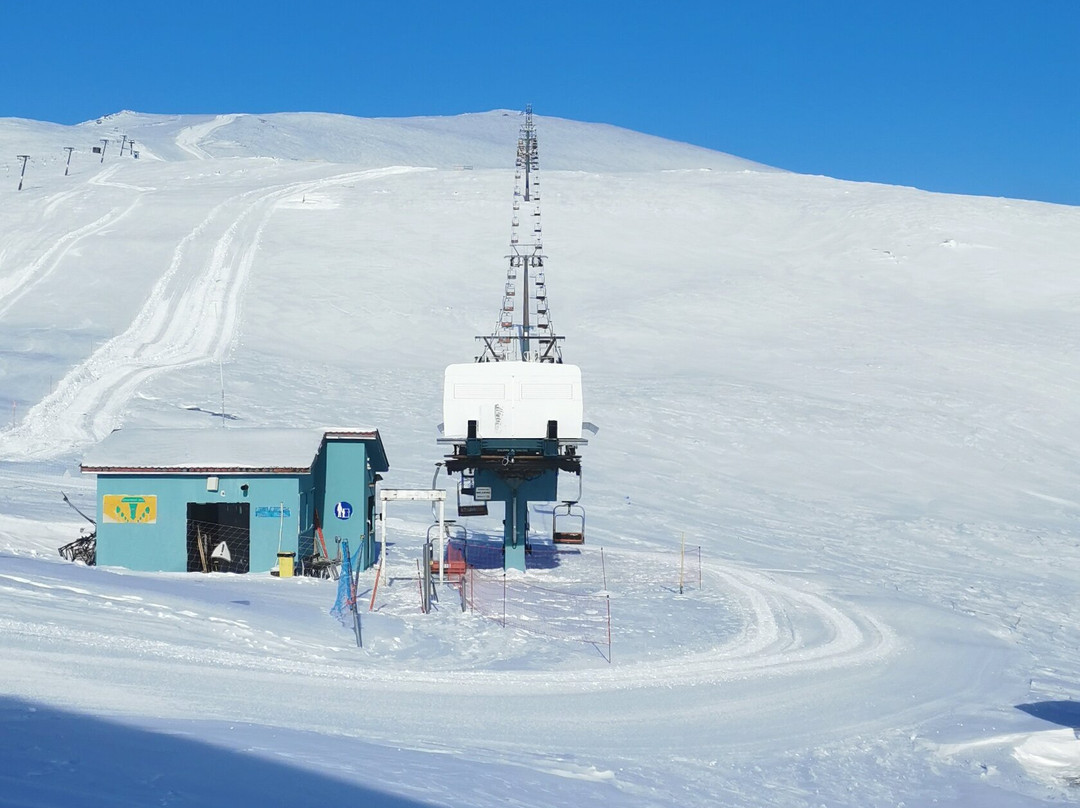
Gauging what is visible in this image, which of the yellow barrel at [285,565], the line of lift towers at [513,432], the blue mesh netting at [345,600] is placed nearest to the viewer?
the blue mesh netting at [345,600]

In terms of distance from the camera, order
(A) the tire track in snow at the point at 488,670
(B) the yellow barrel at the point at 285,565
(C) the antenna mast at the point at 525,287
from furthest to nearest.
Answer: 1. (C) the antenna mast at the point at 525,287
2. (B) the yellow barrel at the point at 285,565
3. (A) the tire track in snow at the point at 488,670

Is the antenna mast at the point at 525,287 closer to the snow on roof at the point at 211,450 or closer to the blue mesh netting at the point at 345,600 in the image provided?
the snow on roof at the point at 211,450

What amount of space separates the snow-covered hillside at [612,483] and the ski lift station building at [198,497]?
149 cm

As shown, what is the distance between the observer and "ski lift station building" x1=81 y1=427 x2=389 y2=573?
19.9 metres

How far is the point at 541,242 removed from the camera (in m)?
60.5

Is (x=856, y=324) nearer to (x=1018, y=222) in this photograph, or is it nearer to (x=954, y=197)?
(x=1018, y=222)

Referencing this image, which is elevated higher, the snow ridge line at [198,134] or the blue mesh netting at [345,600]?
the snow ridge line at [198,134]

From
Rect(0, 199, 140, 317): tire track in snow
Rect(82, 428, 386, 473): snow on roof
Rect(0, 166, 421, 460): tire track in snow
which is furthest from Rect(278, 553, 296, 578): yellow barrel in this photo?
Rect(0, 199, 140, 317): tire track in snow

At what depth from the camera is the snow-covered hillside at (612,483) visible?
10.6m

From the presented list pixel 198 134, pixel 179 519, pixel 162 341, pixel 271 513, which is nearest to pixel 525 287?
pixel 162 341

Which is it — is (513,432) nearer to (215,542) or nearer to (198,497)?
(215,542)

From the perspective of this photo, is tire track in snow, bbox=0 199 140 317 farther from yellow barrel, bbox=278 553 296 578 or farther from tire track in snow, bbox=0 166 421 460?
yellow barrel, bbox=278 553 296 578

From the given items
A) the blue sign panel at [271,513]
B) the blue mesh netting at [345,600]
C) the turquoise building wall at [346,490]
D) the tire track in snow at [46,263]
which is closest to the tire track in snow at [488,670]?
the blue mesh netting at [345,600]

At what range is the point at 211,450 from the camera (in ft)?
68.1
